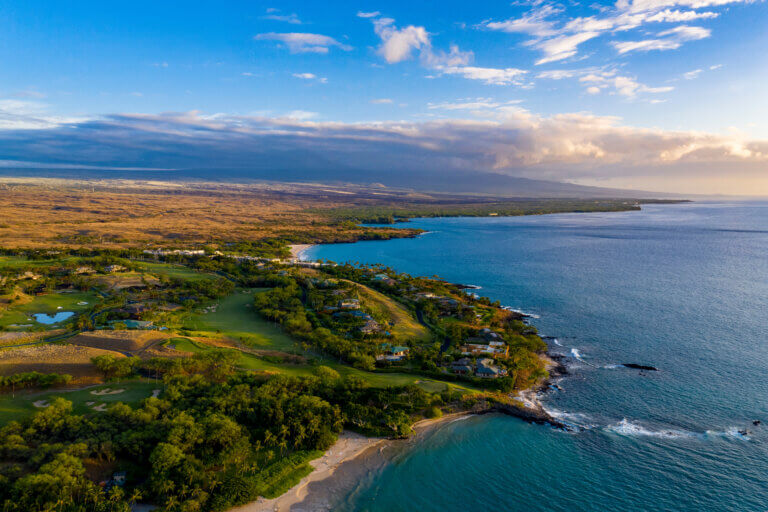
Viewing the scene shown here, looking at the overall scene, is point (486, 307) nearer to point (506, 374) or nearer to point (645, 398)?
point (506, 374)

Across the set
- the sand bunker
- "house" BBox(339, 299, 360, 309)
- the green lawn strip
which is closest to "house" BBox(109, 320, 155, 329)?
the sand bunker

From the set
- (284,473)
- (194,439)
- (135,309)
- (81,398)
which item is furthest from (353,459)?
(135,309)

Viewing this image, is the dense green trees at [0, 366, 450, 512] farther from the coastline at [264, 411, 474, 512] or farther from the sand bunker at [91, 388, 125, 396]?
the sand bunker at [91, 388, 125, 396]

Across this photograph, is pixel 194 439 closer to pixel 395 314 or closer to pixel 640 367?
pixel 395 314

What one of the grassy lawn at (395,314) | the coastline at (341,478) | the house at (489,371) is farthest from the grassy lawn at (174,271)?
the coastline at (341,478)

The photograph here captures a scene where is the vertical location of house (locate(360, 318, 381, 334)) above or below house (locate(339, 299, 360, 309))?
below

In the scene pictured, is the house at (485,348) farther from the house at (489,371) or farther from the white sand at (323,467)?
the white sand at (323,467)
